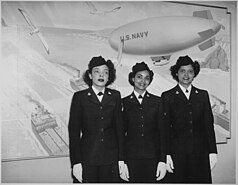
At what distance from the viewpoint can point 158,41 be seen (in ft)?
11.3

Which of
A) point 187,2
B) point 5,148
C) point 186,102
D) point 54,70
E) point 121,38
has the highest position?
point 187,2

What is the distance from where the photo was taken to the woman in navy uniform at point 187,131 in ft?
11.1

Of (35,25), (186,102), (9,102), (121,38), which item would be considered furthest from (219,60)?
(9,102)

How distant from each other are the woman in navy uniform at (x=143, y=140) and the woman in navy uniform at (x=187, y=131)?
0.07m

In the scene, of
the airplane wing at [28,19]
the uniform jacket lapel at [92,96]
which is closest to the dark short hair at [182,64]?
the uniform jacket lapel at [92,96]

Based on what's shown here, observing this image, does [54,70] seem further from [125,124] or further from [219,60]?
[219,60]

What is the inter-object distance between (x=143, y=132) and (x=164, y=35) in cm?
78

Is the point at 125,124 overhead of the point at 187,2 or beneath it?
beneath

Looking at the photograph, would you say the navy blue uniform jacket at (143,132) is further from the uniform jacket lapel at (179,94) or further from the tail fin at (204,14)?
the tail fin at (204,14)

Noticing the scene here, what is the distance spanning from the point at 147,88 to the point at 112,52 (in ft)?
1.29

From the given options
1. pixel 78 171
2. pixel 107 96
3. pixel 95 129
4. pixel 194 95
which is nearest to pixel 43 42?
pixel 107 96

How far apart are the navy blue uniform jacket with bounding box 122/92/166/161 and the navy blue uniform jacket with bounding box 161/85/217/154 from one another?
0.24ft

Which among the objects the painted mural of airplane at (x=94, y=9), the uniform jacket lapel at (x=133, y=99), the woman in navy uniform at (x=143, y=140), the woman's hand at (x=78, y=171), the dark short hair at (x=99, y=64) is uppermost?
the painted mural of airplane at (x=94, y=9)

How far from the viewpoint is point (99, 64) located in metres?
3.42
